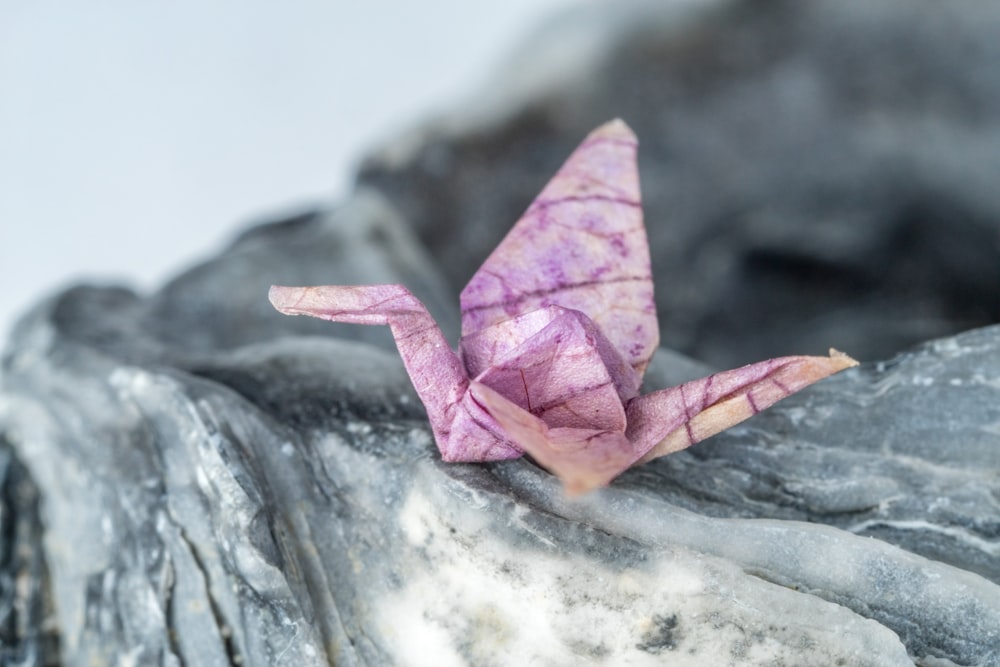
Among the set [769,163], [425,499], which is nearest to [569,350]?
[425,499]

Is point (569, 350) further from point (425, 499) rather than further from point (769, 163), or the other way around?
point (769, 163)

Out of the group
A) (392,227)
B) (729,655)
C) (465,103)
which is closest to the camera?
(729,655)

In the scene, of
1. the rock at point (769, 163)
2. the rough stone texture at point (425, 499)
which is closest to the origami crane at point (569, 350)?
the rough stone texture at point (425, 499)

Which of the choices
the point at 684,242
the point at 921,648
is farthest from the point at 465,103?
the point at 921,648

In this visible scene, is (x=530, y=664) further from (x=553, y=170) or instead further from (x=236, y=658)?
(x=553, y=170)

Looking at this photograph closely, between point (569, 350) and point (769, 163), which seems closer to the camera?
point (569, 350)

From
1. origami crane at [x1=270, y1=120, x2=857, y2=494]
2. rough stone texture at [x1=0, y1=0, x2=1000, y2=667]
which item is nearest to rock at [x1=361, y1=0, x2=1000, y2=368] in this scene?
rough stone texture at [x1=0, y1=0, x2=1000, y2=667]

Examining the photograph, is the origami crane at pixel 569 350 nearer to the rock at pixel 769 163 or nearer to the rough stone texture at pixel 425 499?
the rough stone texture at pixel 425 499
